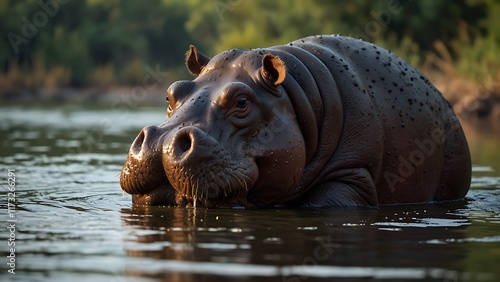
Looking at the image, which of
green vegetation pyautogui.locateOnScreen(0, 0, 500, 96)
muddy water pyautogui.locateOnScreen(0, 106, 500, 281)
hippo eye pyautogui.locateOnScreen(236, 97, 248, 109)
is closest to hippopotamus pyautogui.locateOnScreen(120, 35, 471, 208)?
hippo eye pyautogui.locateOnScreen(236, 97, 248, 109)

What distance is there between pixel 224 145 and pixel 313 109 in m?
0.94

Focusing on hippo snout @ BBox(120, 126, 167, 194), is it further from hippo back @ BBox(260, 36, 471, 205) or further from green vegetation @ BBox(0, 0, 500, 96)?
green vegetation @ BBox(0, 0, 500, 96)

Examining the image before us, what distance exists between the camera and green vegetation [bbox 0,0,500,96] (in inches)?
1013

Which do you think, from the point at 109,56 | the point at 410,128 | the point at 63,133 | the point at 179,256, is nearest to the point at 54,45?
the point at 109,56

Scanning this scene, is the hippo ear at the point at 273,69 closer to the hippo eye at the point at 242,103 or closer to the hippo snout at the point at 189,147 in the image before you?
the hippo eye at the point at 242,103

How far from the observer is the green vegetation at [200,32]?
25.7 metres

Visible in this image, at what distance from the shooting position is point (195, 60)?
330 inches

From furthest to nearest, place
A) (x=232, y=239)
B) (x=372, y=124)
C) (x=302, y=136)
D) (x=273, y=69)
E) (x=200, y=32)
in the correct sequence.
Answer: (x=200, y=32) → (x=372, y=124) → (x=302, y=136) → (x=273, y=69) → (x=232, y=239)

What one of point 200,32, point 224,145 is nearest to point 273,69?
point 224,145

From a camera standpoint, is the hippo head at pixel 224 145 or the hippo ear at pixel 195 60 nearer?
the hippo head at pixel 224 145

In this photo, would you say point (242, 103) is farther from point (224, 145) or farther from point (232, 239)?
point (232, 239)

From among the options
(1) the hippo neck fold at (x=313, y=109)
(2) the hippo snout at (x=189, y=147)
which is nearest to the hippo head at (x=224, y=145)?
(2) the hippo snout at (x=189, y=147)

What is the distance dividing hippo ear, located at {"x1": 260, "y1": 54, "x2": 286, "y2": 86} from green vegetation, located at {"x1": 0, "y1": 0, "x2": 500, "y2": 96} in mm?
14068

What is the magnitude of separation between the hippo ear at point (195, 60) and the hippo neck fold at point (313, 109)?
513mm
